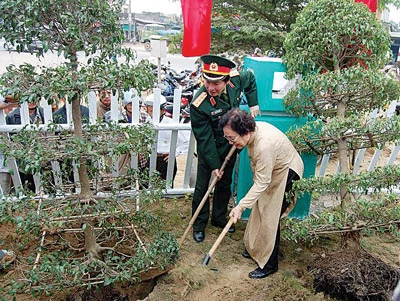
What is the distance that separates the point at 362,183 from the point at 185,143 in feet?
7.84

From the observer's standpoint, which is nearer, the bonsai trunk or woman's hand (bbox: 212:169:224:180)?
the bonsai trunk

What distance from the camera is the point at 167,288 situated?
3.11 metres

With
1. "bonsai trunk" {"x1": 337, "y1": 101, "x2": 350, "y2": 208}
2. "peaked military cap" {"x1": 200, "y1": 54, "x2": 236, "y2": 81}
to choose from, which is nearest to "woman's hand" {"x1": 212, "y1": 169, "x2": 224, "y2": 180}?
"peaked military cap" {"x1": 200, "y1": 54, "x2": 236, "y2": 81}

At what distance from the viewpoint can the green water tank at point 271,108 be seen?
147 inches

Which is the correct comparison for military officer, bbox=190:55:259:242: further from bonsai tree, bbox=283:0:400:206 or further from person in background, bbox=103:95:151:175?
person in background, bbox=103:95:151:175

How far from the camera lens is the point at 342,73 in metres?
3.06

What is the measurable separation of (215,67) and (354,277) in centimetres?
210

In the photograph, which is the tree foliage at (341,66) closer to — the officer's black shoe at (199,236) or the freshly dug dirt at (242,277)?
the freshly dug dirt at (242,277)

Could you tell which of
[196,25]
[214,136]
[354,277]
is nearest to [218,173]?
[214,136]

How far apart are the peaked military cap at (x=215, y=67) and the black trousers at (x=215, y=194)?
2.79 feet

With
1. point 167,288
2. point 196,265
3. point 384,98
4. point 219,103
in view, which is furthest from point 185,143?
point 384,98

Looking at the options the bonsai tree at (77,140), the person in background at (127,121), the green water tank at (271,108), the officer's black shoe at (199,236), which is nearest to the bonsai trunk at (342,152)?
the green water tank at (271,108)

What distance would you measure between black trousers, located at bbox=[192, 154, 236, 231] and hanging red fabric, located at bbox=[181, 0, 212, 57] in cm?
154

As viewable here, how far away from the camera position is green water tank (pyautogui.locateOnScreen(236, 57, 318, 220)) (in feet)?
12.3
